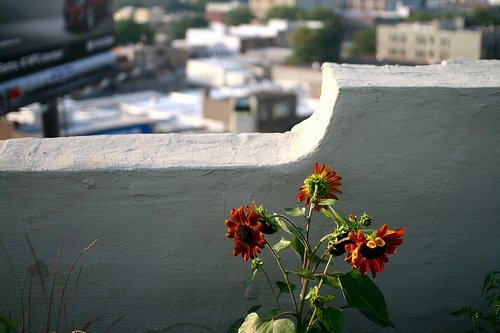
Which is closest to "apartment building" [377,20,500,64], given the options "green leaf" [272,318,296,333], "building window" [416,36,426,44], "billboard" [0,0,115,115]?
"building window" [416,36,426,44]

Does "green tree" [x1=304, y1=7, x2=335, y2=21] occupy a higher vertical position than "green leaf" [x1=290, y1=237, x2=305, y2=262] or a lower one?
lower

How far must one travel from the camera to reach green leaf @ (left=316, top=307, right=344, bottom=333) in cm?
168

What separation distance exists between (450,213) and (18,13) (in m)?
11.8

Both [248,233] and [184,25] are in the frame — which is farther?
[184,25]

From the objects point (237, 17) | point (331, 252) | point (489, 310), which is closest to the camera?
point (331, 252)

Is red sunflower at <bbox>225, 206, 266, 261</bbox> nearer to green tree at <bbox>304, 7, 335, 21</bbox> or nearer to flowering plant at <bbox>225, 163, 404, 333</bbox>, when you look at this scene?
flowering plant at <bbox>225, 163, 404, 333</bbox>

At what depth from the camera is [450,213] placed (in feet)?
7.25

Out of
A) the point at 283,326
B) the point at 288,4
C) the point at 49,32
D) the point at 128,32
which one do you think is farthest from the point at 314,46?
the point at 283,326

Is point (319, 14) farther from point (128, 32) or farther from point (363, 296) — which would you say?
point (363, 296)

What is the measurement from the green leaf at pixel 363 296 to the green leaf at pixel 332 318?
39 millimetres

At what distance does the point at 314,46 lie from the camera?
191 feet

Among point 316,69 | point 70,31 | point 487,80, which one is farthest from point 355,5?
point 487,80

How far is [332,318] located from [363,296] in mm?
98

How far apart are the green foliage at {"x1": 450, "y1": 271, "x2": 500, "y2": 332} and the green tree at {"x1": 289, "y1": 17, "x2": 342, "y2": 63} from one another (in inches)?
2155
